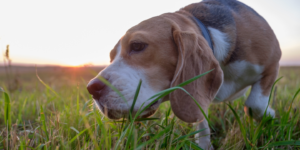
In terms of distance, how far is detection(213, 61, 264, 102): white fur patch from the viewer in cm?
241

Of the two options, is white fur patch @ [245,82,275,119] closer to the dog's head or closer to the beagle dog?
the beagle dog

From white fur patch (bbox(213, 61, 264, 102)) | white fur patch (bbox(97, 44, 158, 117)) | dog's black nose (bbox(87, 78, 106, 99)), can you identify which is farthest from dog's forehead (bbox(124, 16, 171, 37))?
white fur patch (bbox(213, 61, 264, 102))

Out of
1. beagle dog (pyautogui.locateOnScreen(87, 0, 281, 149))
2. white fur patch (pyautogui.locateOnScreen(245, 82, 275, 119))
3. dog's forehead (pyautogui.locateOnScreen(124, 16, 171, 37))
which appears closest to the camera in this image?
beagle dog (pyautogui.locateOnScreen(87, 0, 281, 149))

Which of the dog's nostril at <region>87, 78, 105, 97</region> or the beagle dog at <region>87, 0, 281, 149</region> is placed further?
the beagle dog at <region>87, 0, 281, 149</region>

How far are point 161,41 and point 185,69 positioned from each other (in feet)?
1.13

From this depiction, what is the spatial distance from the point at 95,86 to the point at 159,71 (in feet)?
1.77

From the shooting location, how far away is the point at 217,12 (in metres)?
2.66

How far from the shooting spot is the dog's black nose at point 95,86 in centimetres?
163

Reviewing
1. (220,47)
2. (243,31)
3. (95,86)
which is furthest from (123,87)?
(243,31)

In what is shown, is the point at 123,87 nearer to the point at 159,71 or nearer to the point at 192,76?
the point at 159,71

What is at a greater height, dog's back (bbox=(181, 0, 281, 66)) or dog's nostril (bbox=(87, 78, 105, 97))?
dog's back (bbox=(181, 0, 281, 66))

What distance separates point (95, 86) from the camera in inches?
64.6

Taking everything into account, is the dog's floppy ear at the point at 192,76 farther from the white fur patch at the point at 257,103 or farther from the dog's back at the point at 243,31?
the white fur patch at the point at 257,103

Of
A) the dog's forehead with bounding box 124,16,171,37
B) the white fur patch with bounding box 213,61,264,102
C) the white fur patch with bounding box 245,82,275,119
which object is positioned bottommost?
the white fur patch with bounding box 245,82,275,119
